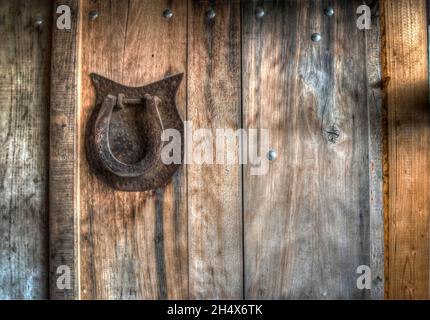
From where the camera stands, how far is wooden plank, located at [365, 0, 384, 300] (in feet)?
3.48

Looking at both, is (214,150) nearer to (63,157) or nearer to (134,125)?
(134,125)

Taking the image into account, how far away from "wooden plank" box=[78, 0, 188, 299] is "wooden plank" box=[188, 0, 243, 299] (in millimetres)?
30

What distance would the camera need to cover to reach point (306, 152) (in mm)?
1077

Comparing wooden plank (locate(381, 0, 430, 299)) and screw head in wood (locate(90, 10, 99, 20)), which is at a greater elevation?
screw head in wood (locate(90, 10, 99, 20))

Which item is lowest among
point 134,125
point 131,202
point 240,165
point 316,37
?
point 131,202

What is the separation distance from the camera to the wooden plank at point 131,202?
1078mm

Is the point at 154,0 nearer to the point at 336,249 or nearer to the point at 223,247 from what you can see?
the point at 223,247

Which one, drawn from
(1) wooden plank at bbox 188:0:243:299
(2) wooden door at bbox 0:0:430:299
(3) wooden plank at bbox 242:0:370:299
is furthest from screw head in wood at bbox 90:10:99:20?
(3) wooden plank at bbox 242:0:370:299

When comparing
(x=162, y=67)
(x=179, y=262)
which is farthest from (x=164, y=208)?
(x=162, y=67)

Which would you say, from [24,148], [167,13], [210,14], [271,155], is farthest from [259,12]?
[24,148]

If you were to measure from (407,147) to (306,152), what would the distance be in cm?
27

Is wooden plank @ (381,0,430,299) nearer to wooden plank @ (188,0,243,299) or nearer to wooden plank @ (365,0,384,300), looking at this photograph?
wooden plank @ (365,0,384,300)
